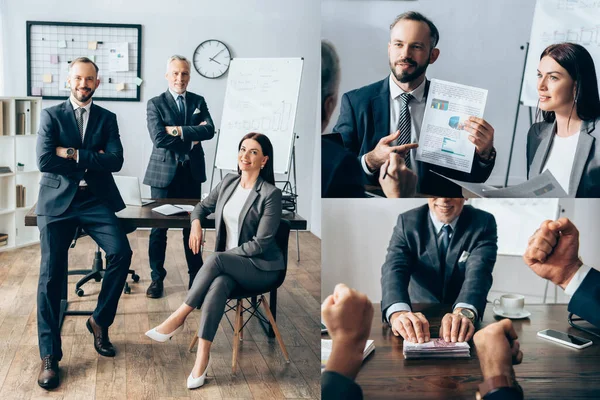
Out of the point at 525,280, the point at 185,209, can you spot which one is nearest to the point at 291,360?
the point at 185,209

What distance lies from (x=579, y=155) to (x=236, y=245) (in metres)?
→ 2.51

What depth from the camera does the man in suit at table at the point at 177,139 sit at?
4.73m

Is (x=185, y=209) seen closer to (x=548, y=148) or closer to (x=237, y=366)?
(x=237, y=366)

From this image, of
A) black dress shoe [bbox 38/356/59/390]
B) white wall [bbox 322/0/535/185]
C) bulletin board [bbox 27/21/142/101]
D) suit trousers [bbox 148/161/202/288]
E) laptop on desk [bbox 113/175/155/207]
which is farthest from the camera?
bulletin board [bbox 27/21/142/101]

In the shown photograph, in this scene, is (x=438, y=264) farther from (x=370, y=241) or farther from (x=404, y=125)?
(x=404, y=125)

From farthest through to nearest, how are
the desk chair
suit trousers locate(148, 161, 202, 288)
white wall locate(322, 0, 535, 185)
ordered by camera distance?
1. suit trousers locate(148, 161, 202, 288)
2. the desk chair
3. white wall locate(322, 0, 535, 185)

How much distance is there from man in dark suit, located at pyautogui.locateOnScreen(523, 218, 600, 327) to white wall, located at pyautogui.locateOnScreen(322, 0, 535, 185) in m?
0.30

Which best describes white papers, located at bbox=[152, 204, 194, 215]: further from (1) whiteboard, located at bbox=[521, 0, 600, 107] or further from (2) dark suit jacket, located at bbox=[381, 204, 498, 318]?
(1) whiteboard, located at bbox=[521, 0, 600, 107]

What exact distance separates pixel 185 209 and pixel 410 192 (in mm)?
2884

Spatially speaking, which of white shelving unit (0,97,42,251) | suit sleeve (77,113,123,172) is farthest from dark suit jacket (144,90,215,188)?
white shelving unit (0,97,42,251)

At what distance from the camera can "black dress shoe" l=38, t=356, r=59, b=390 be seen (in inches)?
125

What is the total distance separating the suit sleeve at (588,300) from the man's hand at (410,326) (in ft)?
1.22

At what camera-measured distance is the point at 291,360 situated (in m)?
3.66

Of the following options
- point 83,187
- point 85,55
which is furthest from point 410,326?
point 85,55
